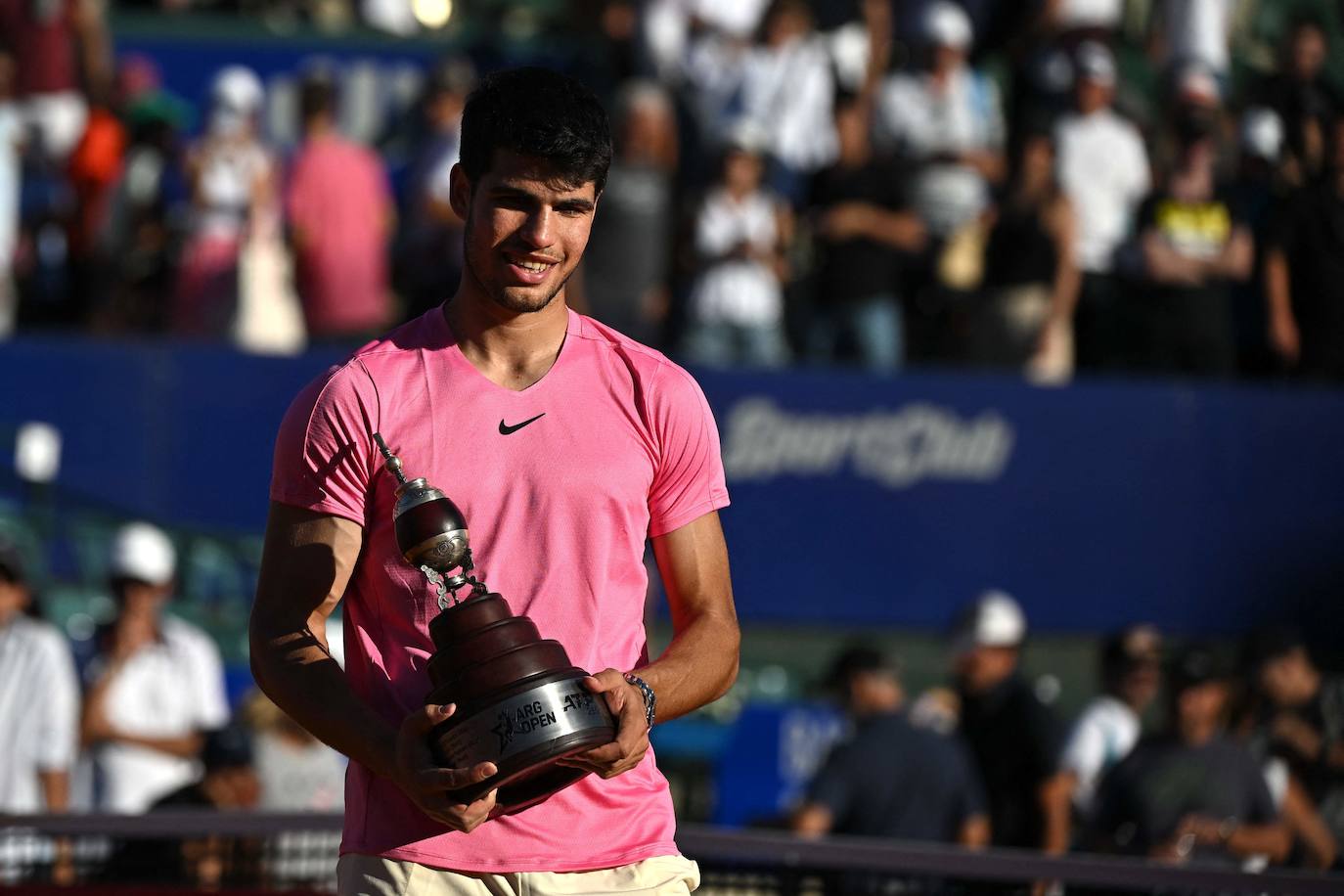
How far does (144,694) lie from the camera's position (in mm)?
8742

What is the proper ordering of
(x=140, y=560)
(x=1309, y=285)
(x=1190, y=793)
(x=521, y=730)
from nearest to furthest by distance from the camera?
(x=521, y=730)
(x=1190, y=793)
(x=140, y=560)
(x=1309, y=285)

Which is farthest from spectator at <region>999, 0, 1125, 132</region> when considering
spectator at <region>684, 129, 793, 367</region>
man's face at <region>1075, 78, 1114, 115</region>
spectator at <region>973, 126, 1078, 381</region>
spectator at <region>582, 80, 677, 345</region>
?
spectator at <region>582, 80, 677, 345</region>

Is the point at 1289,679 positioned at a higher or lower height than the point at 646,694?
lower

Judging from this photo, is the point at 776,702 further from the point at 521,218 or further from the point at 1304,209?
the point at 521,218

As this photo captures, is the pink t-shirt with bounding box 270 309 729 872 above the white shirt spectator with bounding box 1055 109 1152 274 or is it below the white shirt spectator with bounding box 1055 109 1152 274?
below

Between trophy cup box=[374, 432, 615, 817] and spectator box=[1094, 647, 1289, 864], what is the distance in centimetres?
465

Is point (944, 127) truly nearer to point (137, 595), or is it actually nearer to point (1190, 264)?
point (1190, 264)

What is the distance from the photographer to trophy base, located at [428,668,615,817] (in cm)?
296

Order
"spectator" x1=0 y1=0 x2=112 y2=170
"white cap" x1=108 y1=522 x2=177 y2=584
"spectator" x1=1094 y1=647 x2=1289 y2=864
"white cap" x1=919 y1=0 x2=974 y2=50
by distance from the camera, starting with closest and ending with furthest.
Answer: "spectator" x1=1094 y1=647 x2=1289 y2=864 < "white cap" x1=108 y1=522 x2=177 y2=584 < "white cap" x1=919 y1=0 x2=974 y2=50 < "spectator" x1=0 y1=0 x2=112 y2=170

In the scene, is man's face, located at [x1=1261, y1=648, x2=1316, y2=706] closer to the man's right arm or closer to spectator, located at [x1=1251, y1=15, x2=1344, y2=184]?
spectator, located at [x1=1251, y1=15, x2=1344, y2=184]

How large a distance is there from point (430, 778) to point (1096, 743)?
605 cm

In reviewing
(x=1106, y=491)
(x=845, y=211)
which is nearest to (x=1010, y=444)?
(x=1106, y=491)

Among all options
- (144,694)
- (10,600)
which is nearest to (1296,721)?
(144,694)

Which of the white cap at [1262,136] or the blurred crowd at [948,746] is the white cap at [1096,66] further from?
the blurred crowd at [948,746]
